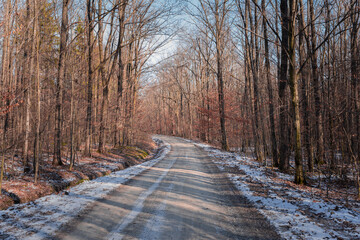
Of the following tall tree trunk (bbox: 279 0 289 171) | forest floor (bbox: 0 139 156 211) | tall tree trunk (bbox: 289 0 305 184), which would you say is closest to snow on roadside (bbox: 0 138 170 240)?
forest floor (bbox: 0 139 156 211)

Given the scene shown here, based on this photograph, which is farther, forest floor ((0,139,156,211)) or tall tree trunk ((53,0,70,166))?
tall tree trunk ((53,0,70,166))

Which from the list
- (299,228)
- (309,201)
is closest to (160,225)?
(299,228)

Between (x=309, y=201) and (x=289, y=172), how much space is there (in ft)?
18.8

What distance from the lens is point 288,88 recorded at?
21.8 meters

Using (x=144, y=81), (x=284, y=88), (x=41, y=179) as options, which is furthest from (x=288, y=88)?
(x=41, y=179)

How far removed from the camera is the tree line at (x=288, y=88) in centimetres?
881

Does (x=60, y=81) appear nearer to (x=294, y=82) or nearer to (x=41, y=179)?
(x=41, y=179)

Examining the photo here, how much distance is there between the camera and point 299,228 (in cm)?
437

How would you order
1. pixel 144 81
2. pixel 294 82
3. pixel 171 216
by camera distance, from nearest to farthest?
pixel 171 216 → pixel 294 82 → pixel 144 81

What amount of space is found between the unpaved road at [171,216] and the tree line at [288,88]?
4.24 m

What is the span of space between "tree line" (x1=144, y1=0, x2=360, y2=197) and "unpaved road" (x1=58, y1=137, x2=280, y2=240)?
4.24m

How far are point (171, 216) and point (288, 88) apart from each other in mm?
20757

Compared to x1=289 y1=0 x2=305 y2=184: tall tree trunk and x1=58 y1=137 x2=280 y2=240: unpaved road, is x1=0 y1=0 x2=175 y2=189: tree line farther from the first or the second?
x1=289 y1=0 x2=305 y2=184: tall tree trunk

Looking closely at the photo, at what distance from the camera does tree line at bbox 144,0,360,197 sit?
8812mm
